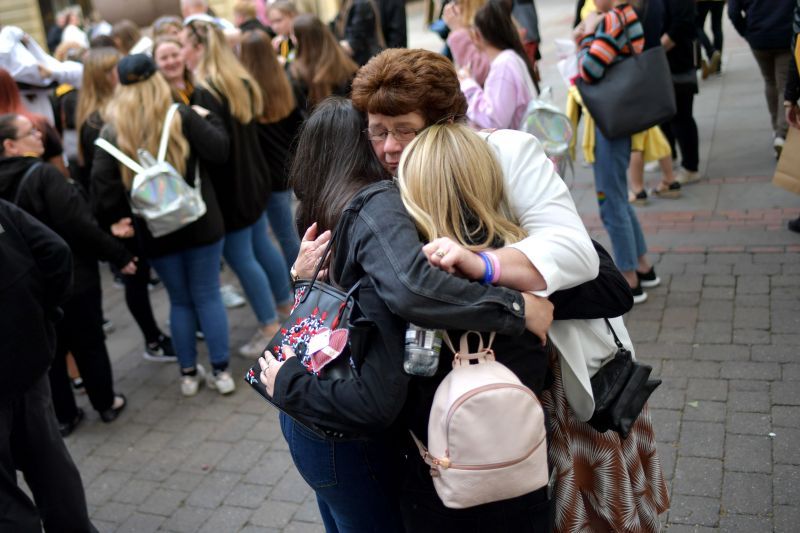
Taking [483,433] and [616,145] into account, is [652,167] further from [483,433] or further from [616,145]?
[483,433]

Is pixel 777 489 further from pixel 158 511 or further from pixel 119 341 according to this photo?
pixel 119 341

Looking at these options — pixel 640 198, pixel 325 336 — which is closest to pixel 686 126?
pixel 640 198

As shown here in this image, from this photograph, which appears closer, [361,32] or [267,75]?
[267,75]

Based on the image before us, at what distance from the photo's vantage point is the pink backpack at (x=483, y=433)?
183 centimetres

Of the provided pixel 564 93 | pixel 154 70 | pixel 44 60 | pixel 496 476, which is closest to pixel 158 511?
pixel 154 70

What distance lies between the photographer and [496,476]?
185cm

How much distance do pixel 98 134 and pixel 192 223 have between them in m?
0.81

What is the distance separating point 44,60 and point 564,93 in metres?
6.86

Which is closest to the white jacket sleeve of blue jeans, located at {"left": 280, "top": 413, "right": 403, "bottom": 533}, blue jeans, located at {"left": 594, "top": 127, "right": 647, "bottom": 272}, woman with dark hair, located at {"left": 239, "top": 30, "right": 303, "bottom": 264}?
blue jeans, located at {"left": 280, "top": 413, "right": 403, "bottom": 533}

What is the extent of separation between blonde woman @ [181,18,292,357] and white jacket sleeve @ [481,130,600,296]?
324 cm

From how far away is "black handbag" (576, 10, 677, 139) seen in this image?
4836 millimetres

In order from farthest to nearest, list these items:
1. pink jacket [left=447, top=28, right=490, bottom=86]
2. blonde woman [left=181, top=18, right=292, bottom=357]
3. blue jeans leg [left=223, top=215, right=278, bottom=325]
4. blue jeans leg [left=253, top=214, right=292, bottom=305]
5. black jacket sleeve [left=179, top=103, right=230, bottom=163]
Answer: blue jeans leg [left=253, top=214, right=292, bottom=305]
blue jeans leg [left=223, top=215, right=278, bottom=325]
blonde woman [left=181, top=18, right=292, bottom=357]
pink jacket [left=447, top=28, right=490, bottom=86]
black jacket sleeve [left=179, top=103, right=230, bottom=163]

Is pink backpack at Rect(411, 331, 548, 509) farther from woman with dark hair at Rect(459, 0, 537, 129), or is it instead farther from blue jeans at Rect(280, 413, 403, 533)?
woman with dark hair at Rect(459, 0, 537, 129)

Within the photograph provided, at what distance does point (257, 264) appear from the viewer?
215 inches
